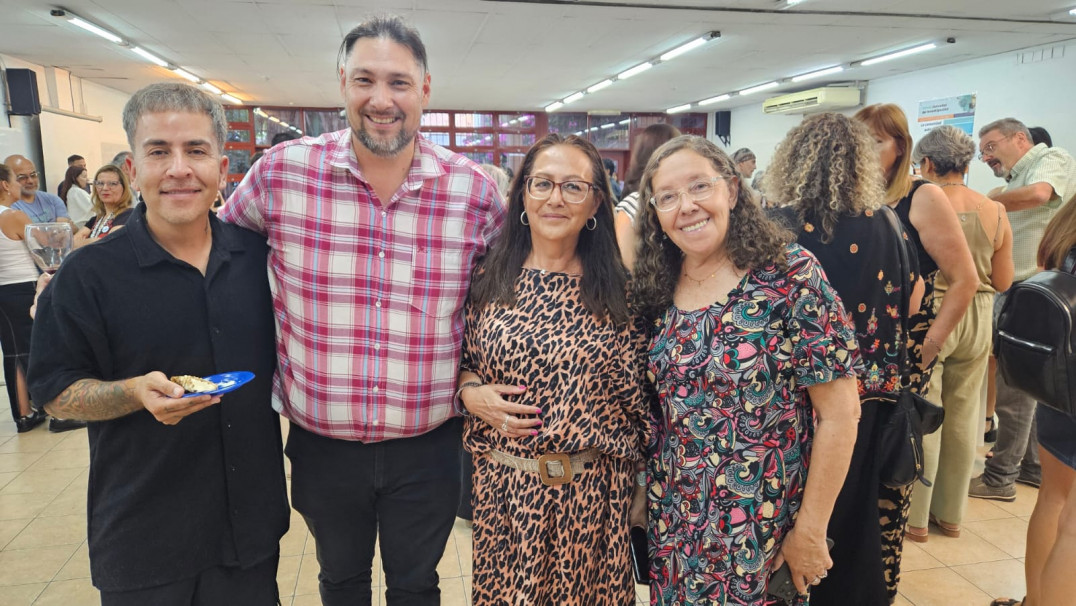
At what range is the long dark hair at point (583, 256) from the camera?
173 centimetres

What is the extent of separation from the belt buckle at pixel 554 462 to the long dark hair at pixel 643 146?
6.73 feet

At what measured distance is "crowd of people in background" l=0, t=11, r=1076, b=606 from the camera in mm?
1490

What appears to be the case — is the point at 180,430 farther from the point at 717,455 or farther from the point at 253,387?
the point at 717,455

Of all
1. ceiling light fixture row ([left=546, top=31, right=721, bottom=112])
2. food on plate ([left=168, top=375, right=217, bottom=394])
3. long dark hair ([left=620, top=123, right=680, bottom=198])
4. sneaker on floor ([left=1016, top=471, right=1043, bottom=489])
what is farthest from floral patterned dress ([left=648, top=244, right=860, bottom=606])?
ceiling light fixture row ([left=546, top=31, right=721, bottom=112])

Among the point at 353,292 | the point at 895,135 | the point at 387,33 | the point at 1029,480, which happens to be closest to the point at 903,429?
the point at 895,135

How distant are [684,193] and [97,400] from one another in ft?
4.70

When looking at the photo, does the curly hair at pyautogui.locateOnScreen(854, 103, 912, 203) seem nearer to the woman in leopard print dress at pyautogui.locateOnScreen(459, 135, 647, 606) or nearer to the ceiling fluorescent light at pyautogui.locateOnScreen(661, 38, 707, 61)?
the woman in leopard print dress at pyautogui.locateOnScreen(459, 135, 647, 606)

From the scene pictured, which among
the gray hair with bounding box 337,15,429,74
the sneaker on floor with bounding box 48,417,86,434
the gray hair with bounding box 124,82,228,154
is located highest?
the gray hair with bounding box 337,15,429,74

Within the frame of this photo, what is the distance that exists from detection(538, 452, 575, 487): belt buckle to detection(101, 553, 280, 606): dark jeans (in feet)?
2.60

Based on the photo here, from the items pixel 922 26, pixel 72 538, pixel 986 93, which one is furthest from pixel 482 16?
pixel 986 93

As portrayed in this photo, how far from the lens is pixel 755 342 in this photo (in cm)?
148

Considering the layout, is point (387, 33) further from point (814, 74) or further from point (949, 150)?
point (814, 74)

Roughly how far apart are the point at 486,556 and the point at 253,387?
78cm

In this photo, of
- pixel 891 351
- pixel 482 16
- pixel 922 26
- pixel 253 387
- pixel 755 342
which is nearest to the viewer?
pixel 755 342
